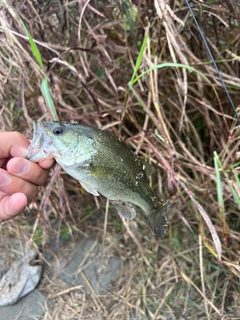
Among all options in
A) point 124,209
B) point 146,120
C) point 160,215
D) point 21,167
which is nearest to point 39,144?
point 21,167

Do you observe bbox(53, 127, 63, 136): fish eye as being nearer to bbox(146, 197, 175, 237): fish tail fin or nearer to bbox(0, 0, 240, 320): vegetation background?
bbox(146, 197, 175, 237): fish tail fin

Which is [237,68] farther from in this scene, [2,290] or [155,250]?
[2,290]

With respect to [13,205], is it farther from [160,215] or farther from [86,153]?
[160,215]

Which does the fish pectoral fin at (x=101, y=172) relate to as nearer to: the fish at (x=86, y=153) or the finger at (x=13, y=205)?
the fish at (x=86, y=153)

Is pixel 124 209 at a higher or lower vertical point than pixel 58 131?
lower

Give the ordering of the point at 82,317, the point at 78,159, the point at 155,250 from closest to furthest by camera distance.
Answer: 1. the point at 78,159
2. the point at 82,317
3. the point at 155,250

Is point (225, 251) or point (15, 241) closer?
point (225, 251)

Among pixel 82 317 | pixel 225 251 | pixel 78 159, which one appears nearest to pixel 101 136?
pixel 78 159

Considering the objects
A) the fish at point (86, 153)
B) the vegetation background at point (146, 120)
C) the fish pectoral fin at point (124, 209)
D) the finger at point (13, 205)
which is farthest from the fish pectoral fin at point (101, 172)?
the vegetation background at point (146, 120)
